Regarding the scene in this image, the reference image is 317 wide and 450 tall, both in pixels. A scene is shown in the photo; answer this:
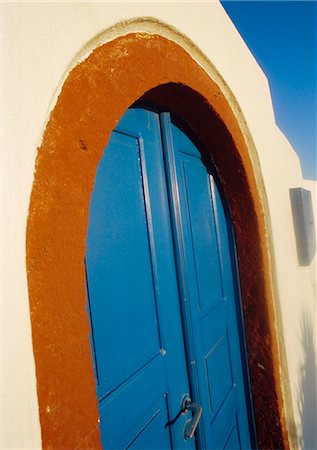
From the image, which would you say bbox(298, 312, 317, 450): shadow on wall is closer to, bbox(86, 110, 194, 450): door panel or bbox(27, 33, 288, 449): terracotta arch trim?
bbox(86, 110, 194, 450): door panel

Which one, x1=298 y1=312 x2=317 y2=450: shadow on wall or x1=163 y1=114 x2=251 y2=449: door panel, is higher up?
x1=163 y1=114 x2=251 y2=449: door panel

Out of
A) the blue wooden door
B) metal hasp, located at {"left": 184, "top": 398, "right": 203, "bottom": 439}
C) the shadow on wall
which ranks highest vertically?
the blue wooden door

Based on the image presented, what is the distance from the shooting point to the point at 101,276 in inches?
48.8

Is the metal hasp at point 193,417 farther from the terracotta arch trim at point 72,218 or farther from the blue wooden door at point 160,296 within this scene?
the terracotta arch trim at point 72,218

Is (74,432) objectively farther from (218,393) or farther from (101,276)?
(218,393)

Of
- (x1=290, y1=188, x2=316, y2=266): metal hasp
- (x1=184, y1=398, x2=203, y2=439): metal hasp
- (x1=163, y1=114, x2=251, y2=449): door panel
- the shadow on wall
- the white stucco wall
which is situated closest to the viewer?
the white stucco wall

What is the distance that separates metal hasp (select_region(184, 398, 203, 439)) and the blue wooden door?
3 cm

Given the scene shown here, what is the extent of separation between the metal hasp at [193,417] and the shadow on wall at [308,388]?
4.31 feet

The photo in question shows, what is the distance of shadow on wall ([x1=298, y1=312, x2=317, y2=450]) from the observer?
2613 millimetres

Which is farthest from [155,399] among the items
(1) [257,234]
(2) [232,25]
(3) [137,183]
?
(2) [232,25]

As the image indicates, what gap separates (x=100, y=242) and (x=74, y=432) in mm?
643

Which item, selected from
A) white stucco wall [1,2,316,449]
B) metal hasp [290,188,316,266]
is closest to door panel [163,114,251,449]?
white stucco wall [1,2,316,449]

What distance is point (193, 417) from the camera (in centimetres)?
168

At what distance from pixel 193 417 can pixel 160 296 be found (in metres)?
0.69
